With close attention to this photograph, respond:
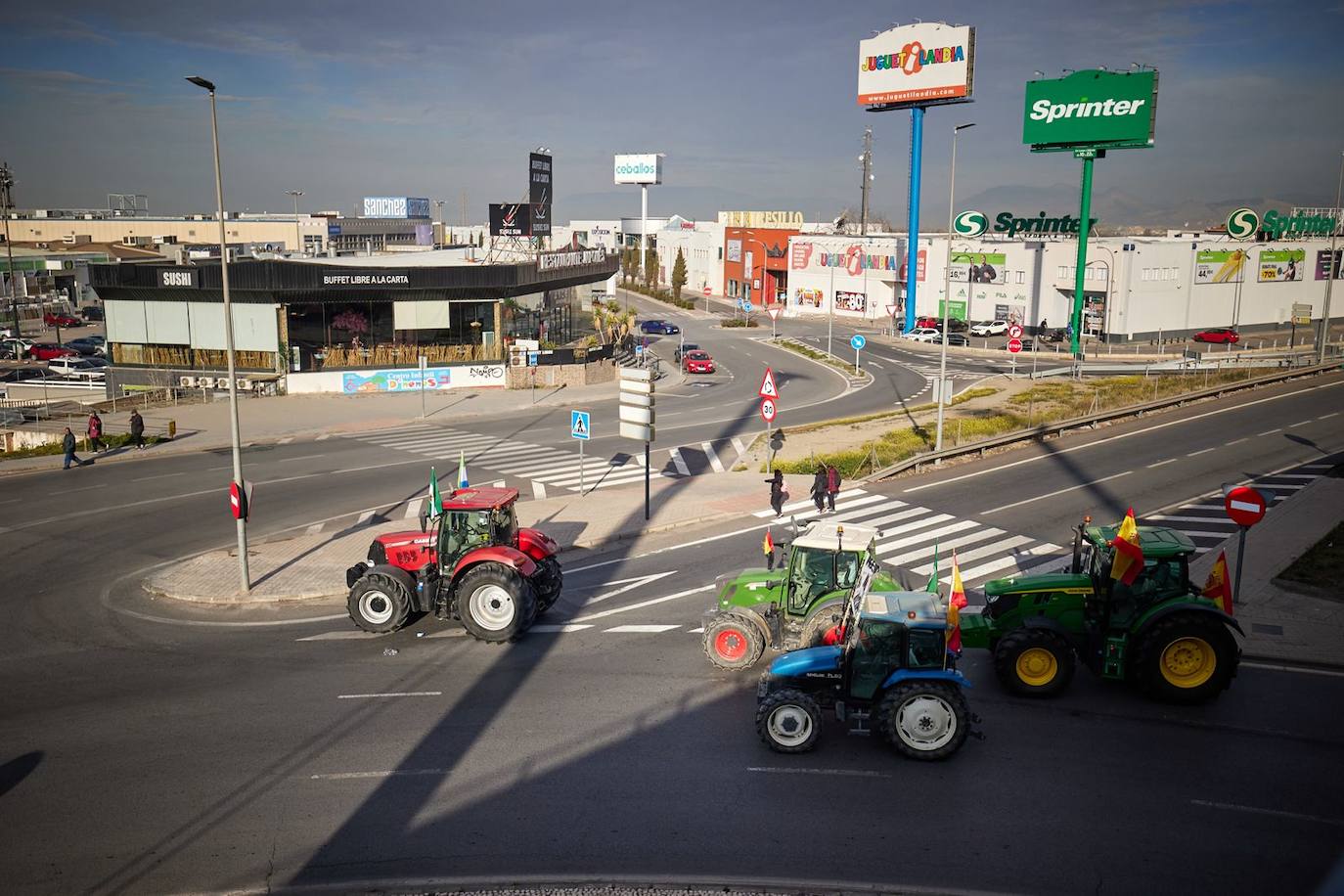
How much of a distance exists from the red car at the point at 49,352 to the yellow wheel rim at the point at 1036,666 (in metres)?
64.9

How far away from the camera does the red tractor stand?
54.8 feet

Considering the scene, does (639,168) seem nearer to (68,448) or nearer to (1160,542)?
(68,448)

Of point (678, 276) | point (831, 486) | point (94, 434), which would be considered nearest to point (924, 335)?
point (678, 276)

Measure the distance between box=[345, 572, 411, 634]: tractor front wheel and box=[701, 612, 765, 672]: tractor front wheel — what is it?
5744mm

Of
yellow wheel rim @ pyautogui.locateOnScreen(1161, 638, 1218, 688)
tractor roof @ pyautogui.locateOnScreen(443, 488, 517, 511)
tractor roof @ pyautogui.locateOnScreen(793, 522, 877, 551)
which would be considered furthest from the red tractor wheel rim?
yellow wheel rim @ pyautogui.locateOnScreen(1161, 638, 1218, 688)

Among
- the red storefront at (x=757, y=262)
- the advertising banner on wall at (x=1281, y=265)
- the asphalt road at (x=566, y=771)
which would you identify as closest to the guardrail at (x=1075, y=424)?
the asphalt road at (x=566, y=771)

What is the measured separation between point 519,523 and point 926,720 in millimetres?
14627

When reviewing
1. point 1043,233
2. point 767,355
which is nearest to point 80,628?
point 767,355

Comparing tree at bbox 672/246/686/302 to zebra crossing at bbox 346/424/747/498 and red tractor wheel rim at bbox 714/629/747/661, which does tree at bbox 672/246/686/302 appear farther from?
red tractor wheel rim at bbox 714/629/747/661

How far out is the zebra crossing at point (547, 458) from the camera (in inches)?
1204

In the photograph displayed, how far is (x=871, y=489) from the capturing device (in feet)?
92.6

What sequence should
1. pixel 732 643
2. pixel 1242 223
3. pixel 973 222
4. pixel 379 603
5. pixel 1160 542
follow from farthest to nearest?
pixel 973 222, pixel 1242 223, pixel 379 603, pixel 732 643, pixel 1160 542

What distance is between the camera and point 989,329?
72812 mm

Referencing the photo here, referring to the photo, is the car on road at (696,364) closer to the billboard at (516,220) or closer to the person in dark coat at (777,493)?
the billboard at (516,220)
